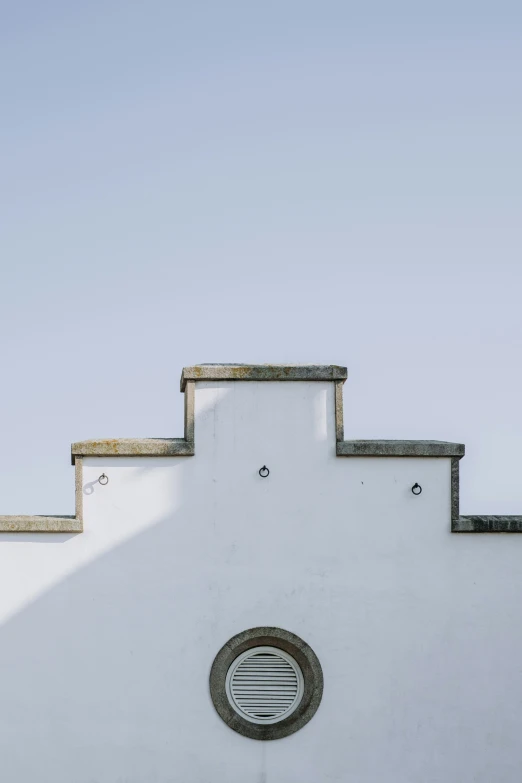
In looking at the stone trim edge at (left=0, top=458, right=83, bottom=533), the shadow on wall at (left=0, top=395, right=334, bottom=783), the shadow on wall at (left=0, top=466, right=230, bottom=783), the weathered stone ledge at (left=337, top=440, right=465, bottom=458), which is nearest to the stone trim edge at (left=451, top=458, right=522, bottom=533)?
the weathered stone ledge at (left=337, top=440, right=465, bottom=458)

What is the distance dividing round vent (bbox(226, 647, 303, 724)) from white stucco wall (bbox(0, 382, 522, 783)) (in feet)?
0.84

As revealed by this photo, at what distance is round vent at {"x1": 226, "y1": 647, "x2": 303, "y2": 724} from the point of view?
948cm

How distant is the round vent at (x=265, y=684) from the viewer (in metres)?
9.48

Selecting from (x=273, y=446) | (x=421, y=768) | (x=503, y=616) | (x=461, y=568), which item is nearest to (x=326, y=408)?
(x=273, y=446)

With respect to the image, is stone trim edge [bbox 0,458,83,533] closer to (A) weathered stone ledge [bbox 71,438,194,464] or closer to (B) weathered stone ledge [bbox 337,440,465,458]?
(A) weathered stone ledge [bbox 71,438,194,464]

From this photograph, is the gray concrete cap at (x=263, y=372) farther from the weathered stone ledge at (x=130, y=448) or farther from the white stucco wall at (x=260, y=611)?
the weathered stone ledge at (x=130, y=448)

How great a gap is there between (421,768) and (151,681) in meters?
2.66

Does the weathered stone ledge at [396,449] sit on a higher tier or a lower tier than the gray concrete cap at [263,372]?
lower

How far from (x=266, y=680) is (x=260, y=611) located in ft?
2.21

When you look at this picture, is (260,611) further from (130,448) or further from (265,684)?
(130,448)

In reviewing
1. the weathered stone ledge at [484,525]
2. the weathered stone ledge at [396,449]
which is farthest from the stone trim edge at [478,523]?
the weathered stone ledge at [396,449]

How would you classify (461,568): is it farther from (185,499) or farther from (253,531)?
(185,499)

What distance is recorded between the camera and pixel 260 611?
9508mm

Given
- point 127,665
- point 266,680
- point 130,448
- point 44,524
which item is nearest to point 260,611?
point 266,680
